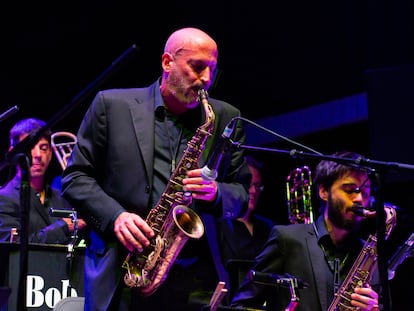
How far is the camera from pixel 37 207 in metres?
5.70

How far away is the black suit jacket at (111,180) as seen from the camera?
349cm

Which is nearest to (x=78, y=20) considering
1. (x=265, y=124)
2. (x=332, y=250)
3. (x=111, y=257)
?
(x=265, y=124)

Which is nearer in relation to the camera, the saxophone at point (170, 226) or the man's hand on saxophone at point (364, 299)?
the saxophone at point (170, 226)

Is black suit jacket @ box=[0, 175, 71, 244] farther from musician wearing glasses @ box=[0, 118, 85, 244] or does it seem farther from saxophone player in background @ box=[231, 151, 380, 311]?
saxophone player in background @ box=[231, 151, 380, 311]

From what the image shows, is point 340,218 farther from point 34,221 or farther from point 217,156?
point 34,221

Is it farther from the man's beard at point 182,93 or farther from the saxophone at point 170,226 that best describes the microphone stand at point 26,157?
the man's beard at point 182,93

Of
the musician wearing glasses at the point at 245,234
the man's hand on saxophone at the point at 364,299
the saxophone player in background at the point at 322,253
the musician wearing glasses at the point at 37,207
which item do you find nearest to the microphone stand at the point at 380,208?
the saxophone player in background at the point at 322,253

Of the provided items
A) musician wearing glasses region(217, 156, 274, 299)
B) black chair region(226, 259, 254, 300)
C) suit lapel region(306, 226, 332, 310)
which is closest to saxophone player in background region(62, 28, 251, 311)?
suit lapel region(306, 226, 332, 310)

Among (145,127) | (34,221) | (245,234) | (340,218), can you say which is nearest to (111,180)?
(145,127)

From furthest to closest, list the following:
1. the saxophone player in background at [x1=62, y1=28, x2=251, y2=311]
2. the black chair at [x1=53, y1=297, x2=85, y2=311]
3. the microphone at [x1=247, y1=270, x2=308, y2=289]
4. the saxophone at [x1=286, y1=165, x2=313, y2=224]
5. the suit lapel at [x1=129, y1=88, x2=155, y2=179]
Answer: the saxophone at [x1=286, y1=165, x2=313, y2=224] < the black chair at [x1=53, y1=297, x2=85, y2=311] < the microphone at [x1=247, y1=270, x2=308, y2=289] < the suit lapel at [x1=129, y1=88, x2=155, y2=179] < the saxophone player in background at [x1=62, y1=28, x2=251, y2=311]

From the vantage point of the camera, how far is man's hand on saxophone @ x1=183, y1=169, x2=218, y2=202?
348cm

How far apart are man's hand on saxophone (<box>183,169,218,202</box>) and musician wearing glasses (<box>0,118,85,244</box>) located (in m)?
1.82

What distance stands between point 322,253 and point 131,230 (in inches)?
70.4

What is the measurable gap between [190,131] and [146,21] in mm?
3618
